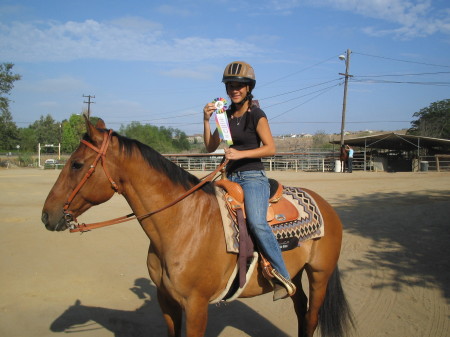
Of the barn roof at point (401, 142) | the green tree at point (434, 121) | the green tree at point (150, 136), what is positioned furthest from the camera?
the green tree at point (150, 136)

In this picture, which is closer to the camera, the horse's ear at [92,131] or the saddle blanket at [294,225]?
the horse's ear at [92,131]

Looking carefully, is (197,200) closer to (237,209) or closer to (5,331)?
(237,209)

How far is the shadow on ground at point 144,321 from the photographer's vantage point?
395 cm

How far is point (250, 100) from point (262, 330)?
285cm

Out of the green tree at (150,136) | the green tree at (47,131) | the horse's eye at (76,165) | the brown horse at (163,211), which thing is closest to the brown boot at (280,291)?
the brown horse at (163,211)

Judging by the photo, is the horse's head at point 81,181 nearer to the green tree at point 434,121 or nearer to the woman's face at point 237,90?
the woman's face at point 237,90

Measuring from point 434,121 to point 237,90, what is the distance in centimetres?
5466

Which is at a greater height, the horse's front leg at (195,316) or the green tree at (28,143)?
the green tree at (28,143)

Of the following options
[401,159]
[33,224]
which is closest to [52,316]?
[33,224]

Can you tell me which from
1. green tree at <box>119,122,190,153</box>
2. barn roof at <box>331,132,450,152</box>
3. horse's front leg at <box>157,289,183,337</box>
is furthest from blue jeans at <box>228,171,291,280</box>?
green tree at <box>119,122,190,153</box>

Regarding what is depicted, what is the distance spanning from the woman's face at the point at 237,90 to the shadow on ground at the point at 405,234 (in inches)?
154

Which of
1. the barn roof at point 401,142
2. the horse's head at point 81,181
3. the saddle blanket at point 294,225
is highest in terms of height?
the barn roof at point 401,142

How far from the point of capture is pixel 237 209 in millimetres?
2801

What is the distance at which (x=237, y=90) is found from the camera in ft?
9.45
